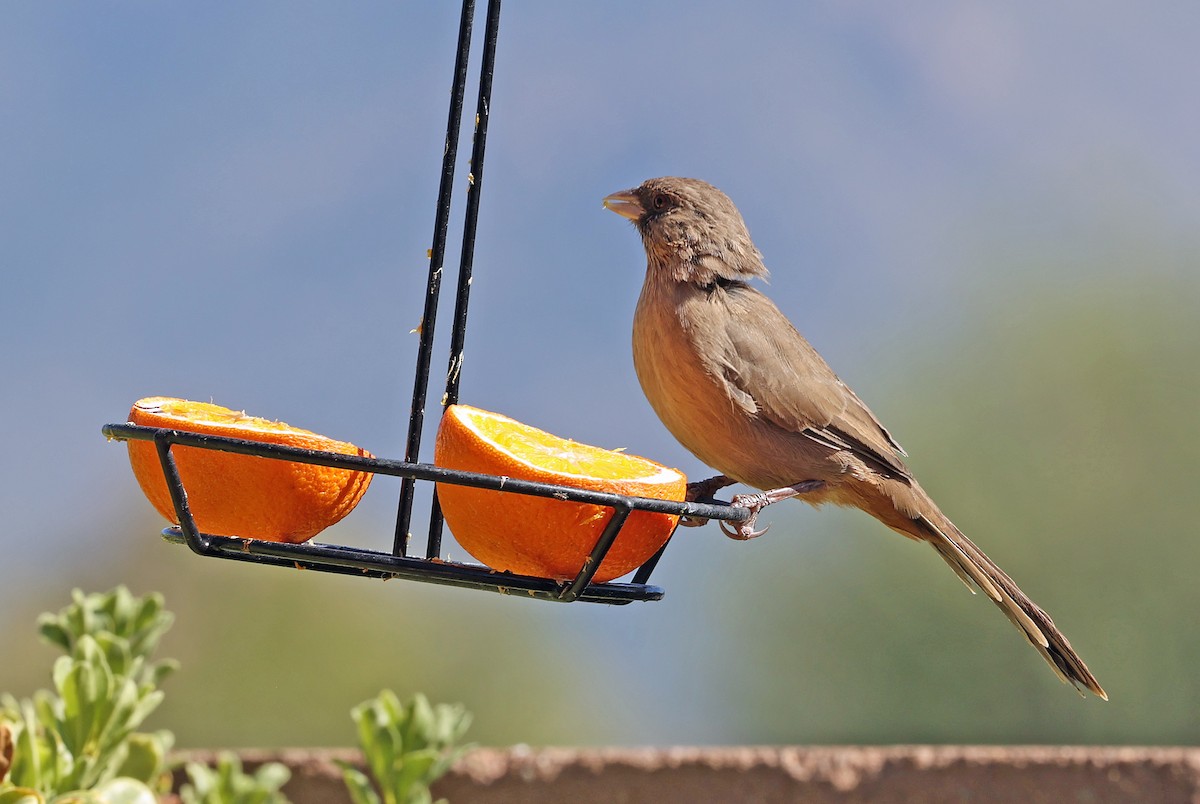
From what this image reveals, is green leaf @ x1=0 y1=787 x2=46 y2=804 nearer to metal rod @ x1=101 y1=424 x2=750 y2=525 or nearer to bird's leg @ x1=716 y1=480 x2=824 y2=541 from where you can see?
metal rod @ x1=101 y1=424 x2=750 y2=525

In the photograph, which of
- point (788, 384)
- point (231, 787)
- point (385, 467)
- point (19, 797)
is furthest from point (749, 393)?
point (19, 797)

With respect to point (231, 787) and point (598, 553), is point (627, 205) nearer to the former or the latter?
point (598, 553)

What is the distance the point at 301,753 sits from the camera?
134 inches

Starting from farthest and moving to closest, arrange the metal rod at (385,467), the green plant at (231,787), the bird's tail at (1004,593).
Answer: the bird's tail at (1004,593), the green plant at (231,787), the metal rod at (385,467)

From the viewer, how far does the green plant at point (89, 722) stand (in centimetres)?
209

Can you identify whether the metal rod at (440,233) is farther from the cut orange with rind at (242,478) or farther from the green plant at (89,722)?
the green plant at (89,722)

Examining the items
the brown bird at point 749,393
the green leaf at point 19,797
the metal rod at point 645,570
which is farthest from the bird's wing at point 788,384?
the green leaf at point 19,797

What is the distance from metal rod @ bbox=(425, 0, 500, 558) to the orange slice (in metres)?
0.17

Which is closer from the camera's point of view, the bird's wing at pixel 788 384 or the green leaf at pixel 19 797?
the green leaf at pixel 19 797

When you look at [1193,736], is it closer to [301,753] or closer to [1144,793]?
[1144,793]

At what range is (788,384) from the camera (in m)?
3.16

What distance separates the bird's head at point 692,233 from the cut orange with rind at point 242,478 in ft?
4.66

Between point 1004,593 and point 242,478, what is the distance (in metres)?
2.29

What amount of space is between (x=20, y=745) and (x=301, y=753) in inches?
55.0
